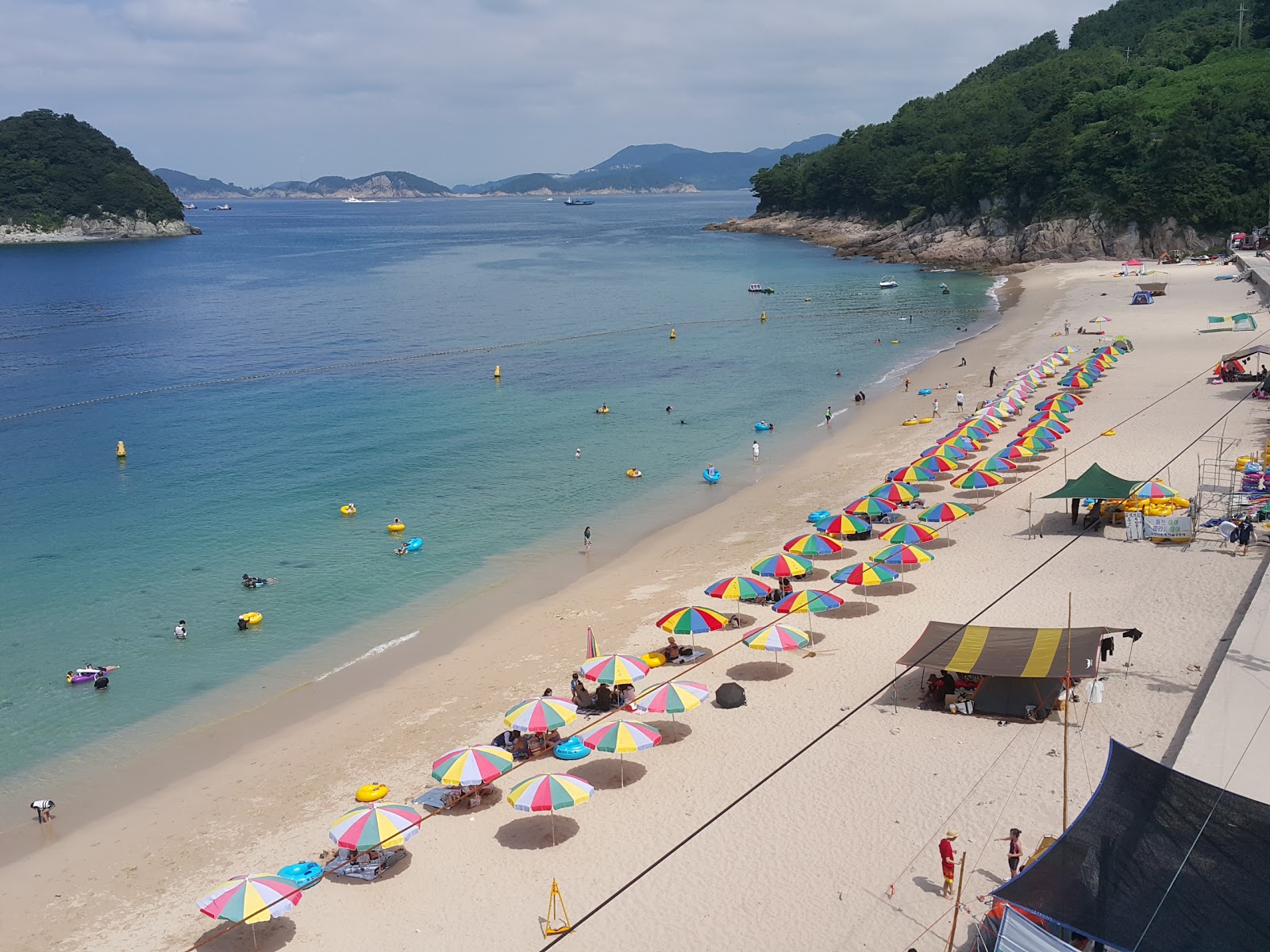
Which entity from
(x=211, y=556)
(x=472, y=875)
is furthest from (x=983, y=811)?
(x=211, y=556)

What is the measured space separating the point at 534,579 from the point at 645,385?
30.7 metres

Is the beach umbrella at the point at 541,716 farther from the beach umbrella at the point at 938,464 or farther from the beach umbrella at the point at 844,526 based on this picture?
the beach umbrella at the point at 938,464

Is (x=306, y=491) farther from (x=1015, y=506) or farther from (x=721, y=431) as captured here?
(x=1015, y=506)

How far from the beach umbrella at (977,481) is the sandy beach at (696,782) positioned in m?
1.26

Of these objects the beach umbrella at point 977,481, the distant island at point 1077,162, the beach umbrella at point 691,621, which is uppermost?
the distant island at point 1077,162

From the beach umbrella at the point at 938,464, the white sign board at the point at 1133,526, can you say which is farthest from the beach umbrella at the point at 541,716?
the beach umbrella at the point at 938,464

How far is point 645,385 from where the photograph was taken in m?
60.7

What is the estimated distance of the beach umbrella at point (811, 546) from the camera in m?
27.2

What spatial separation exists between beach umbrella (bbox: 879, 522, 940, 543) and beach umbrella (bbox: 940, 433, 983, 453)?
348 inches

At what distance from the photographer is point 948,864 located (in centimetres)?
1451

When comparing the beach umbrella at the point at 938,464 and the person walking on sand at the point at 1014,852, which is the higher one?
the beach umbrella at the point at 938,464

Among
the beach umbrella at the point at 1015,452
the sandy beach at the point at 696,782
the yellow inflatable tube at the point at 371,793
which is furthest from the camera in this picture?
the beach umbrella at the point at 1015,452

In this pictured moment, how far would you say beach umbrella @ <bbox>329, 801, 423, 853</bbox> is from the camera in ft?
52.2

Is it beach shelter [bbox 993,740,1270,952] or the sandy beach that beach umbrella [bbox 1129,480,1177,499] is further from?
beach shelter [bbox 993,740,1270,952]
